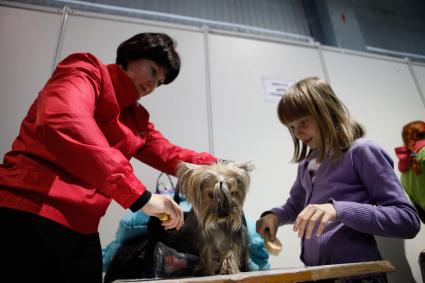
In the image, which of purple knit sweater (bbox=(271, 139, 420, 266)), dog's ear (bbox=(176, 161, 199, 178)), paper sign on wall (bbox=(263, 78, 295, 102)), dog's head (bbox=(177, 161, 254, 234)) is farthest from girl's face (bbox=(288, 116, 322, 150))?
paper sign on wall (bbox=(263, 78, 295, 102))

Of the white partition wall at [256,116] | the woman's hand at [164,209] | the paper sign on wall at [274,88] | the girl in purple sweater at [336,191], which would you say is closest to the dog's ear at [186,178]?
the woman's hand at [164,209]

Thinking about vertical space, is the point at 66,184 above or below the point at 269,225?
above

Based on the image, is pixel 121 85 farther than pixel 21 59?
No

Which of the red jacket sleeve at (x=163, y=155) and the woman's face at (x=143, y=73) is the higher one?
the woman's face at (x=143, y=73)

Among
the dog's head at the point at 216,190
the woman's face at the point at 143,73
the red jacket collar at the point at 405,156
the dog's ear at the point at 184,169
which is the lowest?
the dog's head at the point at 216,190

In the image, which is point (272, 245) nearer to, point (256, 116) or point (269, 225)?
point (269, 225)

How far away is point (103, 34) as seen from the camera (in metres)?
2.16

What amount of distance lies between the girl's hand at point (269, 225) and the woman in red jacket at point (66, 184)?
1.59ft

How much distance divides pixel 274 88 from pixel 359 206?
66.1 inches

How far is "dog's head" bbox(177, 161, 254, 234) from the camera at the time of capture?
1.14 metres

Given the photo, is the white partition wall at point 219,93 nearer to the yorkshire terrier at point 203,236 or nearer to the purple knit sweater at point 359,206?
the yorkshire terrier at point 203,236

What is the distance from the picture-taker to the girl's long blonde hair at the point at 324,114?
121cm

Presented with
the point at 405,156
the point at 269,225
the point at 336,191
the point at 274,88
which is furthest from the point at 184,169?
the point at 405,156

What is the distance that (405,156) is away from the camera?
2410 millimetres
